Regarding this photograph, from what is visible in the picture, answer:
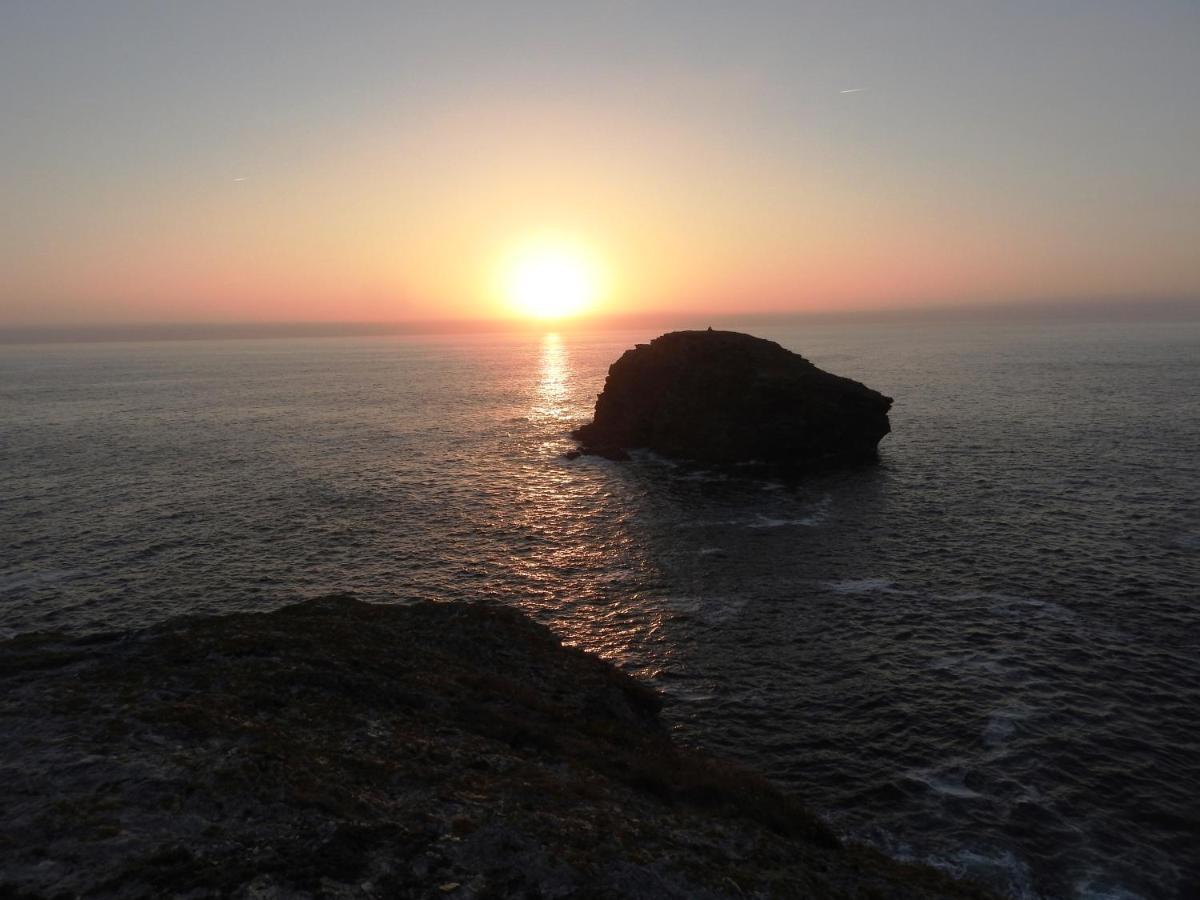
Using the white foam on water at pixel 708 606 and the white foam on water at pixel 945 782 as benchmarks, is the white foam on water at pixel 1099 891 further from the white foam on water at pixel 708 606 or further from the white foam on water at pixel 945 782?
the white foam on water at pixel 708 606

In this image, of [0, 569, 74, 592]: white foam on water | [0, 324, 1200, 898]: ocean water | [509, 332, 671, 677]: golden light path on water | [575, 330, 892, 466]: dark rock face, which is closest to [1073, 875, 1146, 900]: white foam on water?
[0, 324, 1200, 898]: ocean water

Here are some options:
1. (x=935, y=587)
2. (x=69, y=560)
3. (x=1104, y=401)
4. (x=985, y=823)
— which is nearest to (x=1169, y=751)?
(x=985, y=823)

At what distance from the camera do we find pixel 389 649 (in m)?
31.2

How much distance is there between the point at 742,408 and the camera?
87.7 m

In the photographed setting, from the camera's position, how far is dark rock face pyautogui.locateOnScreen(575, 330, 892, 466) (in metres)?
86.4

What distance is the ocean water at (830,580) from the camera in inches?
1083

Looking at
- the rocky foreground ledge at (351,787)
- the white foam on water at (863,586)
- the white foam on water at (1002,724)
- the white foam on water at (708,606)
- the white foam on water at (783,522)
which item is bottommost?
the white foam on water at (1002,724)

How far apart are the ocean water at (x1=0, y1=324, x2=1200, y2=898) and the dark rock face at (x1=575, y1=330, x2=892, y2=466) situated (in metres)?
6.41

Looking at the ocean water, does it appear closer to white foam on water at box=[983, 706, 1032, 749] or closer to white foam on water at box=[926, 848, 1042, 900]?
white foam on water at box=[926, 848, 1042, 900]

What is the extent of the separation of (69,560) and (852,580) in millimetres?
61343

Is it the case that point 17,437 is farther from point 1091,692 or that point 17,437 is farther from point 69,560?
point 1091,692

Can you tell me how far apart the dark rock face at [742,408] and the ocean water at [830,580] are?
6.41 meters

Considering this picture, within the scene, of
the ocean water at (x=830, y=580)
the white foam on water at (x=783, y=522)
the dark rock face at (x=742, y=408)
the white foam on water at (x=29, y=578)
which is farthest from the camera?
the dark rock face at (x=742, y=408)

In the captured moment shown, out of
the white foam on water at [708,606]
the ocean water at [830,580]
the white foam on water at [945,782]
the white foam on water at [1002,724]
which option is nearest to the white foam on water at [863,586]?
the ocean water at [830,580]
